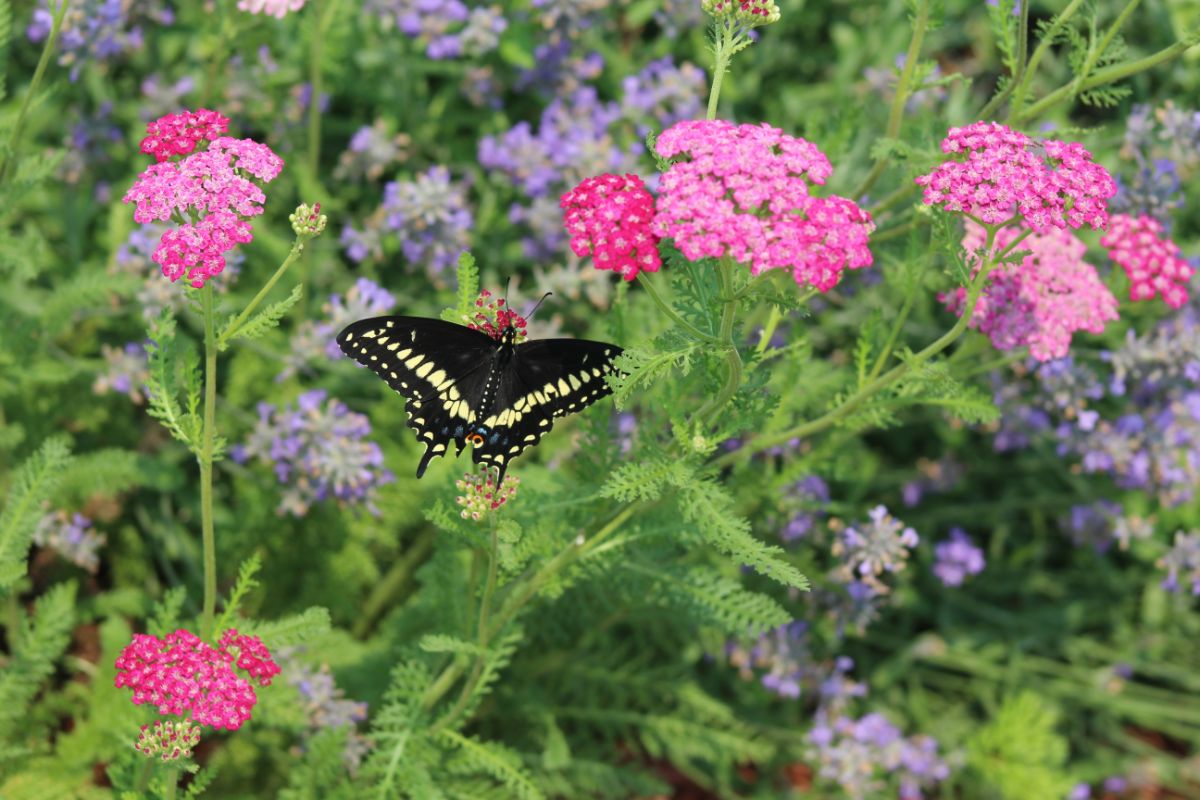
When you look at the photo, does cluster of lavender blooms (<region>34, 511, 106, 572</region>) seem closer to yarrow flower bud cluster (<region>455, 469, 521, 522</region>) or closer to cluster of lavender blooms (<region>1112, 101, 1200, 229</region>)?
yarrow flower bud cluster (<region>455, 469, 521, 522</region>)

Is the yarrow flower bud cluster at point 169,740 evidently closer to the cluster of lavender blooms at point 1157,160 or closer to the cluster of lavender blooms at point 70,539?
the cluster of lavender blooms at point 70,539

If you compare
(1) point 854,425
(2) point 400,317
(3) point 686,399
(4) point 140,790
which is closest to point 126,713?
(4) point 140,790

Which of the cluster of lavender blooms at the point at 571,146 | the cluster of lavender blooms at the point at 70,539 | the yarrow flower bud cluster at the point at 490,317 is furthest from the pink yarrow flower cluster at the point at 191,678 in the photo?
the cluster of lavender blooms at the point at 571,146

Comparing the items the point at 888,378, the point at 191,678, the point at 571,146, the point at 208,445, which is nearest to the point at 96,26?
the point at 571,146

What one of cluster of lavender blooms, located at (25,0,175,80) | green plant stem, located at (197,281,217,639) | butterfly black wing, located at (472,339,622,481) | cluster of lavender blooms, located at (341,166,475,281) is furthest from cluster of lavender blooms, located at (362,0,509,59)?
green plant stem, located at (197,281,217,639)

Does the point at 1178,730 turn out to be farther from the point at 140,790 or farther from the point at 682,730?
the point at 140,790

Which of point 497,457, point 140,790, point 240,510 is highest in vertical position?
point 497,457
